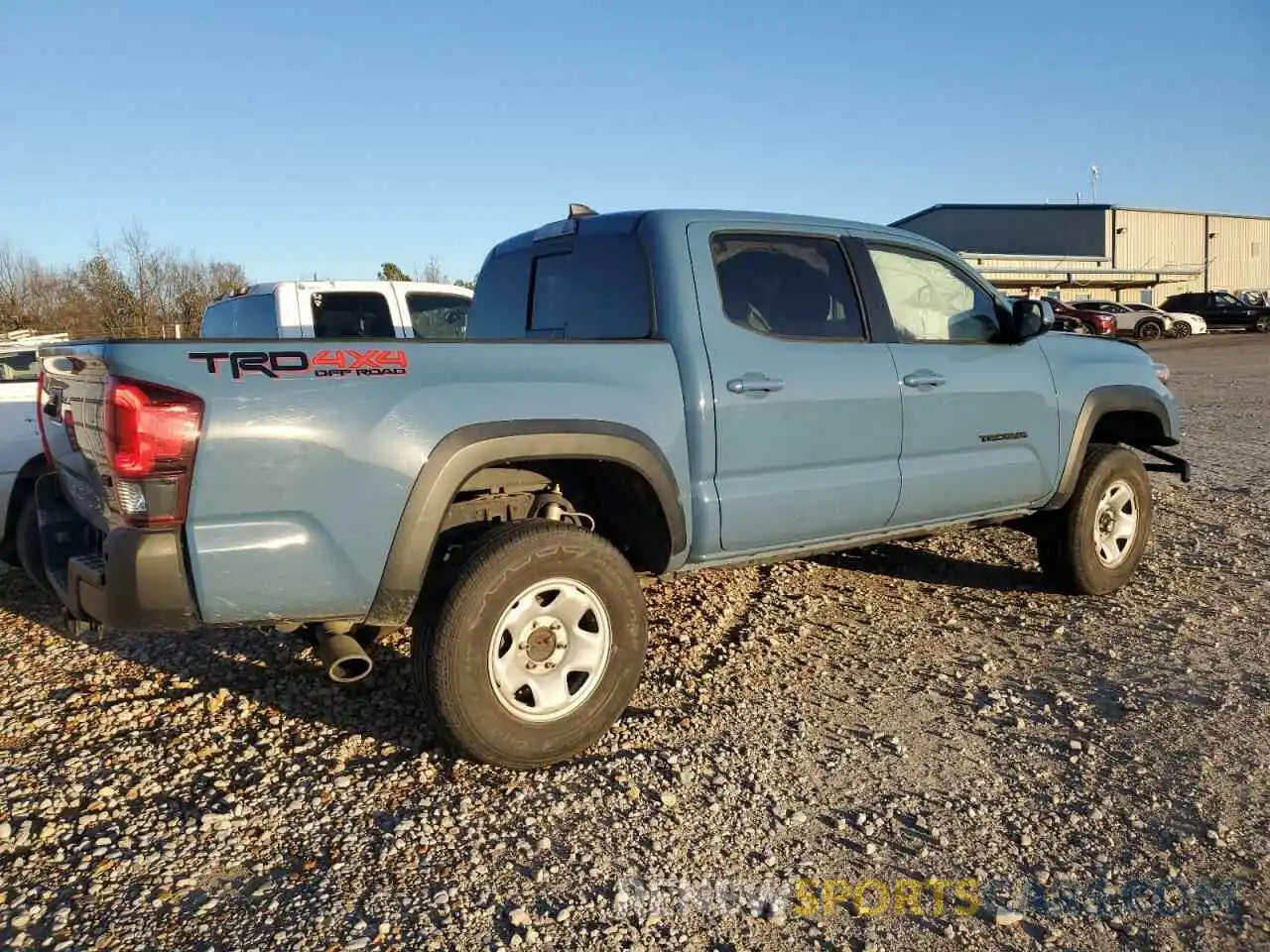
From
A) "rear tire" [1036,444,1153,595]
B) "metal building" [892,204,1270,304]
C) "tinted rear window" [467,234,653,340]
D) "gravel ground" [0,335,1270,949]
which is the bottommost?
"gravel ground" [0,335,1270,949]

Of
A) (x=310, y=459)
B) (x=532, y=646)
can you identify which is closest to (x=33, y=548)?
(x=310, y=459)

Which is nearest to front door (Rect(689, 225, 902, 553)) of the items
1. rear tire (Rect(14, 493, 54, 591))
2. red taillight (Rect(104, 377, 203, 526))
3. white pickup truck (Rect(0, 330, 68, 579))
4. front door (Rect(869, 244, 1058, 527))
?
front door (Rect(869, 244, 1058, 527))

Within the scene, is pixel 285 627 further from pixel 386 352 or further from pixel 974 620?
pixel 974 620

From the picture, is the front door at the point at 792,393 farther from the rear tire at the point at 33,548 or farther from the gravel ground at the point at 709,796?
the rear tire at the point at 33,548

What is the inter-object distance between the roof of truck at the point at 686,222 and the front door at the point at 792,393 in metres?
0.07

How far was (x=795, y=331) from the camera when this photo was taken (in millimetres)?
4160

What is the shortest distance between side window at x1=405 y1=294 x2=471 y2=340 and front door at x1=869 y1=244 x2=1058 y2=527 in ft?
15.1

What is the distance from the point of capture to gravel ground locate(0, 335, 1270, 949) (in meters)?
2.54

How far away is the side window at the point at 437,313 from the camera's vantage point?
27.2 ft

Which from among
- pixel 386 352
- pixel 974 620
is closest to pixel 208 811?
pixel 386 352

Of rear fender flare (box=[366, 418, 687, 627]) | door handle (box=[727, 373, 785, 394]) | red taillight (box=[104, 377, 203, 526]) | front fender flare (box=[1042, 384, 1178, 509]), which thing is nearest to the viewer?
red taillight (box=[104, 377, 203, 526])

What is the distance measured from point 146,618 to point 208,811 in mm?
740

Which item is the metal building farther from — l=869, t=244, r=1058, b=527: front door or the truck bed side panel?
the truck bed side panel

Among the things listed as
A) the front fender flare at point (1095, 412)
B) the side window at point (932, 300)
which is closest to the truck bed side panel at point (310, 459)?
the side window at point (932, 300)
